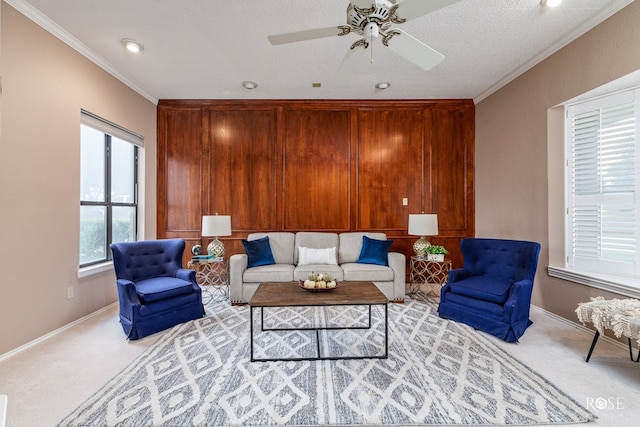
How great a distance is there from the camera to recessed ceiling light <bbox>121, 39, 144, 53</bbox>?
3.12 metres

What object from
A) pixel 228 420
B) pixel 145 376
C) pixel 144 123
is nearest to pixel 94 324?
pixel 145 376

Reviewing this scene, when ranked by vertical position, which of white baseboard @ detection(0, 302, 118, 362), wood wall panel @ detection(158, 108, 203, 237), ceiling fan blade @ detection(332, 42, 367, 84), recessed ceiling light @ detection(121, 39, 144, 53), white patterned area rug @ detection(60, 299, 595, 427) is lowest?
white patterned area rug @ detection(60, 299, 595, 427)

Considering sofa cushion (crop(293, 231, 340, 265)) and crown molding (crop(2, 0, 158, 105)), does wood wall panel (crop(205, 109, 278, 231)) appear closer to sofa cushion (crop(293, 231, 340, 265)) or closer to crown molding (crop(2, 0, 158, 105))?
sofa cushion (crop(293, 231, 340, 265))

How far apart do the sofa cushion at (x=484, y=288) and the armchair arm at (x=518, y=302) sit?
0.07 m

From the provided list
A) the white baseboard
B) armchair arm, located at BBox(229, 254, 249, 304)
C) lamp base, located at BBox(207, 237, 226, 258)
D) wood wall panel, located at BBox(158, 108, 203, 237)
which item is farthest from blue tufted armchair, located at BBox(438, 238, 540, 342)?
the white baseboard

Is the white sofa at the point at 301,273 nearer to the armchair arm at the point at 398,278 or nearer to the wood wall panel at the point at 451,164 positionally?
the armchair arm at the point at 398,278

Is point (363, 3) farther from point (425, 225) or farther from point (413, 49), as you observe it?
point (425, 225)

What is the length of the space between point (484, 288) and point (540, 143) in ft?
6.14

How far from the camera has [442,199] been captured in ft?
15.6

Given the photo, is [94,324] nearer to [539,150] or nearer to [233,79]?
[233,79]

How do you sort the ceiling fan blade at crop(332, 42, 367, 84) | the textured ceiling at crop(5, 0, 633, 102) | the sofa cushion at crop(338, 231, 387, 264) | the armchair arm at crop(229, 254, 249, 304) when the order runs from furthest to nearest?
the sofa cushion at crop(338, 231, 387, 264)
the armchair arm at crop(229, 254, 249, 304)
the textured ceiling at crop(5, 0, 633, 102)
the ceiling fan blade at crop(332, 42, 367, 84)

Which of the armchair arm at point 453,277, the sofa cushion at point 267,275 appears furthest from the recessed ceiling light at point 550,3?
the sofa cushion at point 267,275

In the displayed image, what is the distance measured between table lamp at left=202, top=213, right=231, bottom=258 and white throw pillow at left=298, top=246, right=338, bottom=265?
105 centimetres

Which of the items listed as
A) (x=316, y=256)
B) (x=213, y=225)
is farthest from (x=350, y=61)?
(x=213, y=225)
